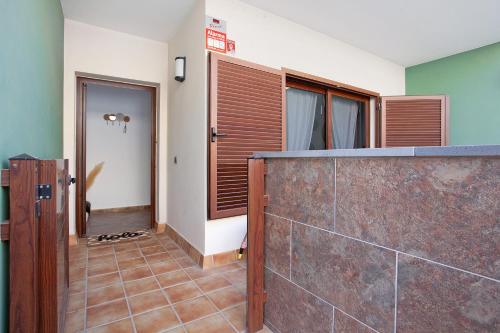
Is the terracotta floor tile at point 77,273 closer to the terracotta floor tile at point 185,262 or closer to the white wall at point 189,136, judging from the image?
the terracotta floor tile at point 185,262

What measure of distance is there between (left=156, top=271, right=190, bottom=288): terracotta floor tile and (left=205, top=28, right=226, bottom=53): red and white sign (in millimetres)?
1870

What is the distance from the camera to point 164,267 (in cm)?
211

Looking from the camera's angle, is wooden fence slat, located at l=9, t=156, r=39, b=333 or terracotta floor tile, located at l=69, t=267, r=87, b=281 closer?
wooden fence slat, located at l=9, t=156, r=39, b=333

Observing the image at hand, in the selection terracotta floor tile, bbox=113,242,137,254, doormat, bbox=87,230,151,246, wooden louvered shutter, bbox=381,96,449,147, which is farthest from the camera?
wooden louvered shutter, bbox=381,96,449,147

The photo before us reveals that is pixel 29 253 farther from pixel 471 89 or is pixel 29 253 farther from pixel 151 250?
pixel 471 89

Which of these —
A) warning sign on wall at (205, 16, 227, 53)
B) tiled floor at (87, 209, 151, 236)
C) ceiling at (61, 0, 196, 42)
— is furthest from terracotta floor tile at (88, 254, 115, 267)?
ceiling at (61, 0, 196, 42)

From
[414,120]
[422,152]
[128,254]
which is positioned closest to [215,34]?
[422,152]

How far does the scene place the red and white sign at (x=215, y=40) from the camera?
210 cm

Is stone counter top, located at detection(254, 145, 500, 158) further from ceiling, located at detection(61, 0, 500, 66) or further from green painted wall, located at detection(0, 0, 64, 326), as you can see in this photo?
ceiling, located at detection(61, 0, 500, 66)

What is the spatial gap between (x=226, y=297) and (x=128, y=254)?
123 centimetres

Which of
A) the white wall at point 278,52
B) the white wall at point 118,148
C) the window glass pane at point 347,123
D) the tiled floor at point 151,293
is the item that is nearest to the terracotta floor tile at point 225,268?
the tiled floor at point 151,293

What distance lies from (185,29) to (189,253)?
2.21 meters

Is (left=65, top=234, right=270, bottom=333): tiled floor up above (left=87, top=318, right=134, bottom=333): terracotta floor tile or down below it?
above

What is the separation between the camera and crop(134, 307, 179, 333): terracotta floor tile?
4.43 feet
